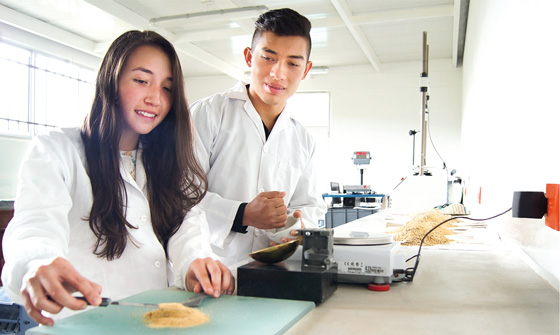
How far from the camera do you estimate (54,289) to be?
0.63m

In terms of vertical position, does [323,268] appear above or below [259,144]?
below

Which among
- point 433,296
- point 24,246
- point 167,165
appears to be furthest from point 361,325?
point 167,165

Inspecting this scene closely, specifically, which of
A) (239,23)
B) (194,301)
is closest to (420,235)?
(194,301)

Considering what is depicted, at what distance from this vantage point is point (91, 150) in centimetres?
106

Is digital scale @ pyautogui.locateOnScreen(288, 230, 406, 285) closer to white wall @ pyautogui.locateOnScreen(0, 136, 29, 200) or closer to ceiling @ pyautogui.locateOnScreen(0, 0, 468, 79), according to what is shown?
white wall @ pyautogui.locateOnScreen(0, 136, 29, 200)

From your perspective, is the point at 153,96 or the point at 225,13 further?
the point at 225,13

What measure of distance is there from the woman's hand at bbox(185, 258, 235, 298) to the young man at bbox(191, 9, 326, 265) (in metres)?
0.34

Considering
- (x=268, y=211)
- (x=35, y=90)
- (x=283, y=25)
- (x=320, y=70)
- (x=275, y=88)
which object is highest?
(x=320, y=70)

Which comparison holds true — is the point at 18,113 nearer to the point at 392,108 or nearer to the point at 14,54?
the point at 14,54

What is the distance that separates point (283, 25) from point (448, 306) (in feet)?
3.11

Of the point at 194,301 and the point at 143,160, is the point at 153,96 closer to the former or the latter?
the point at 143,160

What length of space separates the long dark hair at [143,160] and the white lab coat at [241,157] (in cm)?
18

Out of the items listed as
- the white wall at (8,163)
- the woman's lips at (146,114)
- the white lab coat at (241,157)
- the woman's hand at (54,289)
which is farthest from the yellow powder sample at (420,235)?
the white wall at (8,163)

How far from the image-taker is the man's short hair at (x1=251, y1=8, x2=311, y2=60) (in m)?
1.38
